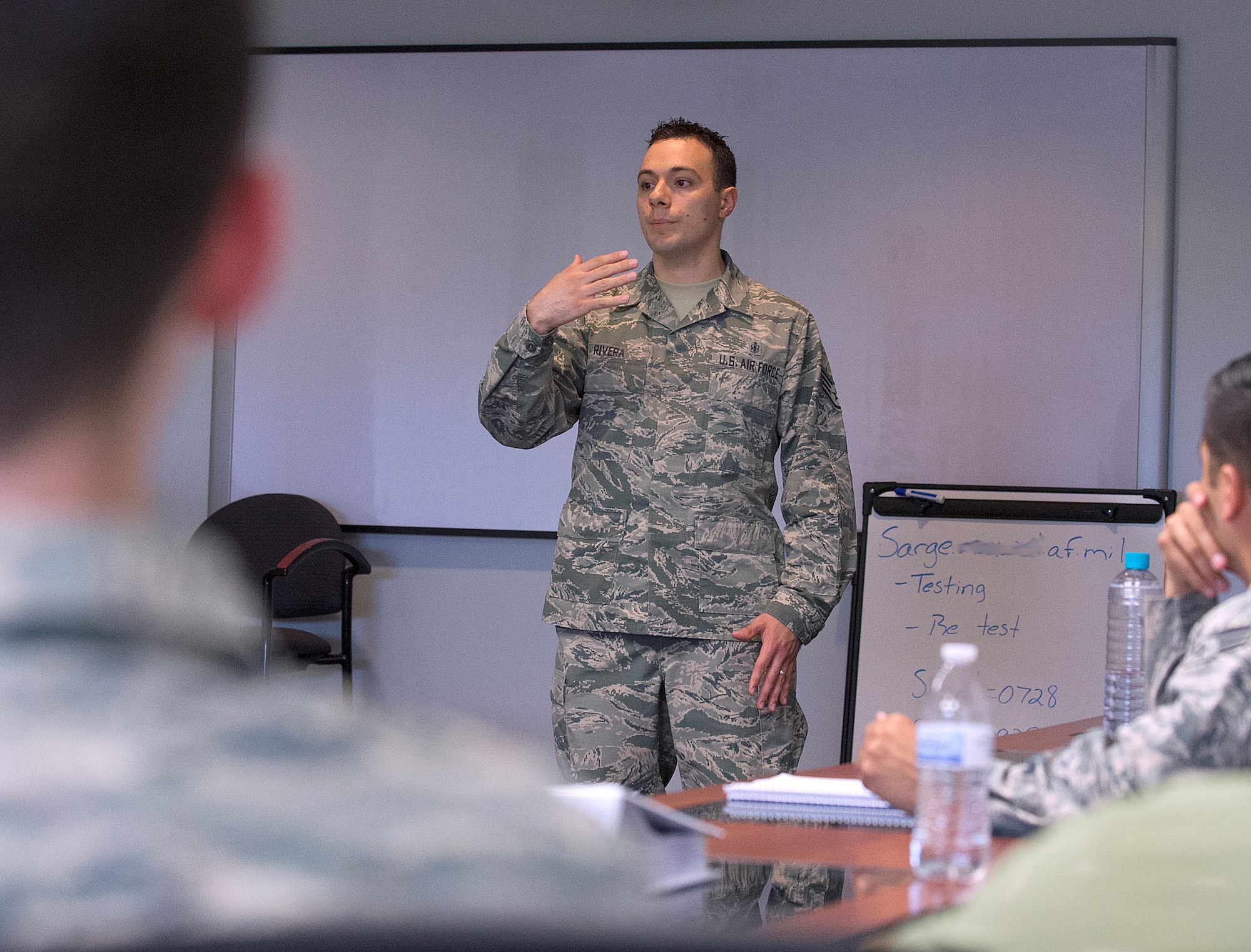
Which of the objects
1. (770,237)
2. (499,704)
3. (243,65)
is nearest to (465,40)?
(770,237)

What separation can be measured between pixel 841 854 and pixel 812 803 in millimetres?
232

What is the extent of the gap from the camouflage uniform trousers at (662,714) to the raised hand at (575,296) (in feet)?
1.89

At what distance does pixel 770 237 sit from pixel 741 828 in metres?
A: 2.53

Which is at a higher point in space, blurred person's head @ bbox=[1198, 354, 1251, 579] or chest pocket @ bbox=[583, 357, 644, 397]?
chest pocket @ bbox=[583, 357, 644, 397]

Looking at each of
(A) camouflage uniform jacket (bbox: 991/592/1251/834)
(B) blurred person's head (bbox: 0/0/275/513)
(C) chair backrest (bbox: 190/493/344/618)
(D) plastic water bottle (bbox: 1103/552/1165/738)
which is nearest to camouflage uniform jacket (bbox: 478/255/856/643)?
(D) plastic water bottle (bbox: 1103/552/1165/738)

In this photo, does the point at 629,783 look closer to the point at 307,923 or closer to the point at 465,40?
the point at 307,923

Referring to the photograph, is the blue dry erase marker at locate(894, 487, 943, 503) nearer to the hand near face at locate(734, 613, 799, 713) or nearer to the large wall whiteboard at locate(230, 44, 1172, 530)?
the large wall whiteboard at locate(230, 44, 1172, 530)

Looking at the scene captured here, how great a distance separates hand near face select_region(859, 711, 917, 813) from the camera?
1.27 meters

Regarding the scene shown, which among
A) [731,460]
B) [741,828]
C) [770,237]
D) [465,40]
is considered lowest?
[741,828]

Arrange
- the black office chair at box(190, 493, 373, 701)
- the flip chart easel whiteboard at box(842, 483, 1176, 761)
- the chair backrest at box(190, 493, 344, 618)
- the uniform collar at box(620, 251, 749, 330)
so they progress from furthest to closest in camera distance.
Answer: the chair backrest at box(190, 493, 344, 618) < the black office chair at box(190, 493, 373, 701) < the flip chart easel whiteboard at box(842, 483, 1176, 761) < the uniform collar at box(620, 251, 749, 330)

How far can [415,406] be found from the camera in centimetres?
371

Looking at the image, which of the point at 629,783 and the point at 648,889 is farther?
the point at 629,783

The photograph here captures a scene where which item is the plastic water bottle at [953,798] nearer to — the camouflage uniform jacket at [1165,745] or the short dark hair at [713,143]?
the camouflage uniform jacket at [1165,745]

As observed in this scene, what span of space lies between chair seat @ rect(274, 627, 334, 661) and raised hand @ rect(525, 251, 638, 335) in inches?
59.5
